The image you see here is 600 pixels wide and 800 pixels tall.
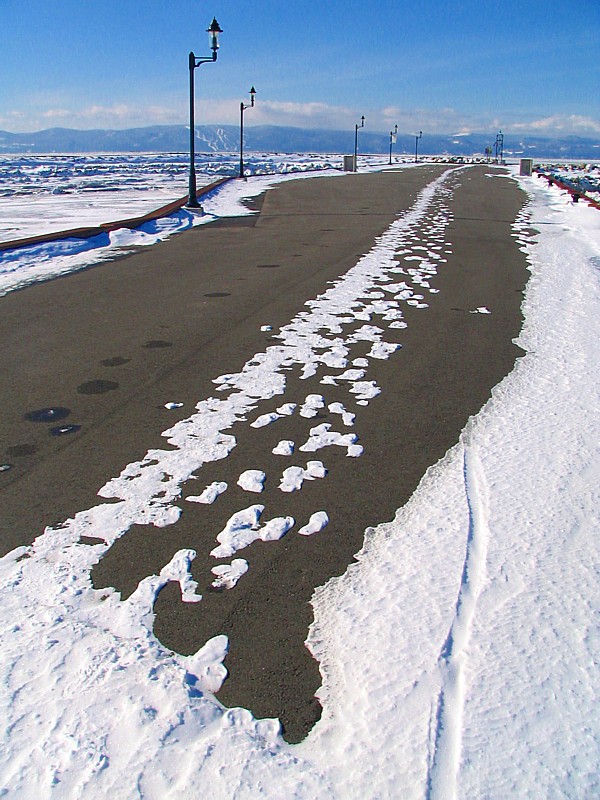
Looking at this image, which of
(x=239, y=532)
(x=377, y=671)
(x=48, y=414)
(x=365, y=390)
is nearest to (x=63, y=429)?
(x=48, y=414)

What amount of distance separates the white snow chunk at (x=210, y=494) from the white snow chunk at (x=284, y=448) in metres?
0.50

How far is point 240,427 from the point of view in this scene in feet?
15.1

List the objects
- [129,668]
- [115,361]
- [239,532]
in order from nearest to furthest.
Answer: [129,668] < [239,532] < [115,361]

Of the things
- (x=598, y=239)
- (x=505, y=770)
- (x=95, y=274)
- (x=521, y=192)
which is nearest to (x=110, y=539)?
(x=505, y=770)

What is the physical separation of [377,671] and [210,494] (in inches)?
59.7

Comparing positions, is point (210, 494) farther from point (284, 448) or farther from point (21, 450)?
point (21, 450)

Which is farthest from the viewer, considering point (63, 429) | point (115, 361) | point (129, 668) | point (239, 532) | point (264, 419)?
point (115, 361)

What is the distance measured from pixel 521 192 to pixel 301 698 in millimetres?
29316

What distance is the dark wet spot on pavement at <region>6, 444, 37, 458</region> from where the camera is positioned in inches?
164

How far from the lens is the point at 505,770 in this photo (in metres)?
2.07

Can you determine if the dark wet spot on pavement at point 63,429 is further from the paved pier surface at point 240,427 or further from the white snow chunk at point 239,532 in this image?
the white snow chunk at point 239,532

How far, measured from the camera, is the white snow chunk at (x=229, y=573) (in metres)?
2.95

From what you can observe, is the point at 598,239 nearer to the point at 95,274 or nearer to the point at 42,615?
the point at 95,274

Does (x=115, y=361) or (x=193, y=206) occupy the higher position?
(x=193, y=206)
